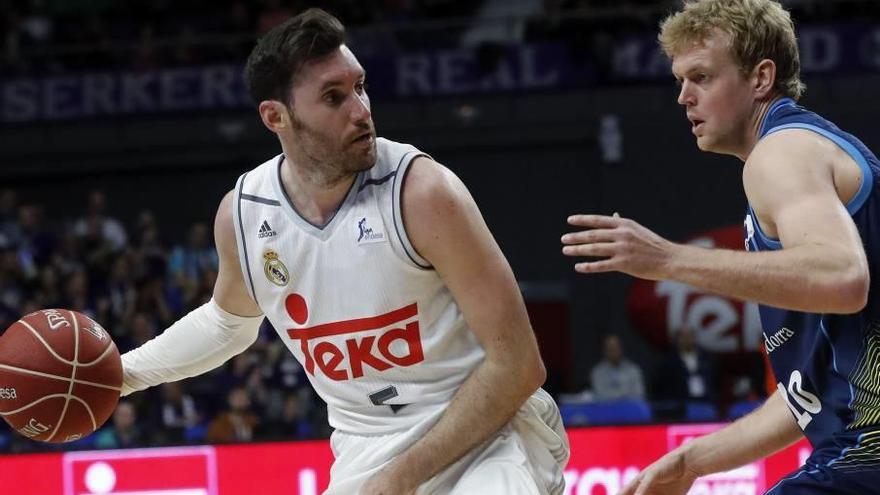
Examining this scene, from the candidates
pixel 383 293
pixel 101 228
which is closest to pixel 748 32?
pixel 383 293

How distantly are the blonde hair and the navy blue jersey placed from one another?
0.34 feet

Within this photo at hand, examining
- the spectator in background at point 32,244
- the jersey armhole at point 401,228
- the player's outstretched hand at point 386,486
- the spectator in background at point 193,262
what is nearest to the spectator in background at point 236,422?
the spectator in background at point 193,262

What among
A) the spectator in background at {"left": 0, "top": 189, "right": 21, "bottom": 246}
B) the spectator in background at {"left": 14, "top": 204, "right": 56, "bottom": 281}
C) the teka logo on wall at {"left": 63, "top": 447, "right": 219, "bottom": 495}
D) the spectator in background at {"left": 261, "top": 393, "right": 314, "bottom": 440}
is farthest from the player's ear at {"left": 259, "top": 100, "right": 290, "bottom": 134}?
the spectator in background at {"left": 0, "top": 189, "right": 21, "bottom": 246}

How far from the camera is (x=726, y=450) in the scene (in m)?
3.48

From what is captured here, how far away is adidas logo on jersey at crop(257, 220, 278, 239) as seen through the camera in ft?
11.3

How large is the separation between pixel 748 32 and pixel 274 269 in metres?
1.35

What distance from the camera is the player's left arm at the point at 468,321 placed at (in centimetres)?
318

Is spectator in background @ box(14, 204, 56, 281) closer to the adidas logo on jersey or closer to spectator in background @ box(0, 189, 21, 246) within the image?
spectator in background @ box(0, 189, 21, 246)

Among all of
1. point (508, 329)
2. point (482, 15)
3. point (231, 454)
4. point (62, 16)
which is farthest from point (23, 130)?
point (508, 329)

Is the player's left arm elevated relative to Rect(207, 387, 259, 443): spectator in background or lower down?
elevated

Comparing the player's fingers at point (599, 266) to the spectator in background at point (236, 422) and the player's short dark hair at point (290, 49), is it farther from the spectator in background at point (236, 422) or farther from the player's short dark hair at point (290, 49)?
the spectator in background at point (236, 422)

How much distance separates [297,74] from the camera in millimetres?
3299

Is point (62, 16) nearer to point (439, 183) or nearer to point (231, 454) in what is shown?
point (231, 454)

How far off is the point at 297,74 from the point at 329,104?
0.11m
